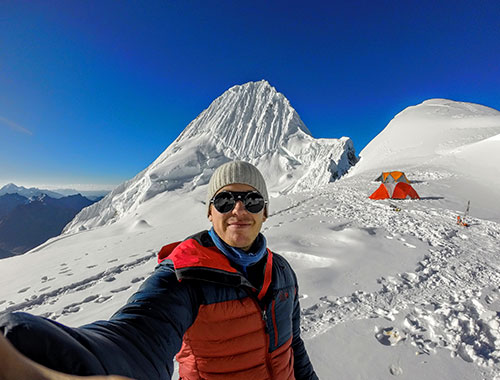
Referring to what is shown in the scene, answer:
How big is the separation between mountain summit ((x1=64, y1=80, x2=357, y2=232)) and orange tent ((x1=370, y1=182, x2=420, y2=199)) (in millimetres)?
35925

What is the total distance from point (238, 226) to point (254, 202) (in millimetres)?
261

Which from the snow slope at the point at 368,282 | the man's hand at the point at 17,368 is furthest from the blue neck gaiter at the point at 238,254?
the snow slope at the point at 368,282

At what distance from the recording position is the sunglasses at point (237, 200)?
1.94m

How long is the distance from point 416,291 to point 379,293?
709mm

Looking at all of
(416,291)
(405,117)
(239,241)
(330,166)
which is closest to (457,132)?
(405,117)

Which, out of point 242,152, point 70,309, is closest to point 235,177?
point 70,309

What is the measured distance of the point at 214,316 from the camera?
61.1 inches

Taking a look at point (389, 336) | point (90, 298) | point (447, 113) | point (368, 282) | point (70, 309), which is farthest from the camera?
point (447, 113)

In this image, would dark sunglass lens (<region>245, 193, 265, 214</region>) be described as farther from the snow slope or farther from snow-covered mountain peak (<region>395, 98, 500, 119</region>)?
snow-covered mountain peak (<region>395, 98, 500, 119</region>)

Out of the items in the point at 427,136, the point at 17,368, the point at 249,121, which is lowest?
the point at 17,368

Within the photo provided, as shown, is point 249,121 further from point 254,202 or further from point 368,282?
point 254,202

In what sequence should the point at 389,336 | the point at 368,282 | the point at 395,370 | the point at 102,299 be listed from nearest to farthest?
the point at 395,370, the point at 389,336, the point at 368,282, the point at 102,299

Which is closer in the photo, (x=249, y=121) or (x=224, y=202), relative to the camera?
(x=224, y=202)

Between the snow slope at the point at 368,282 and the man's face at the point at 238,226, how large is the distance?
6.35 feet
